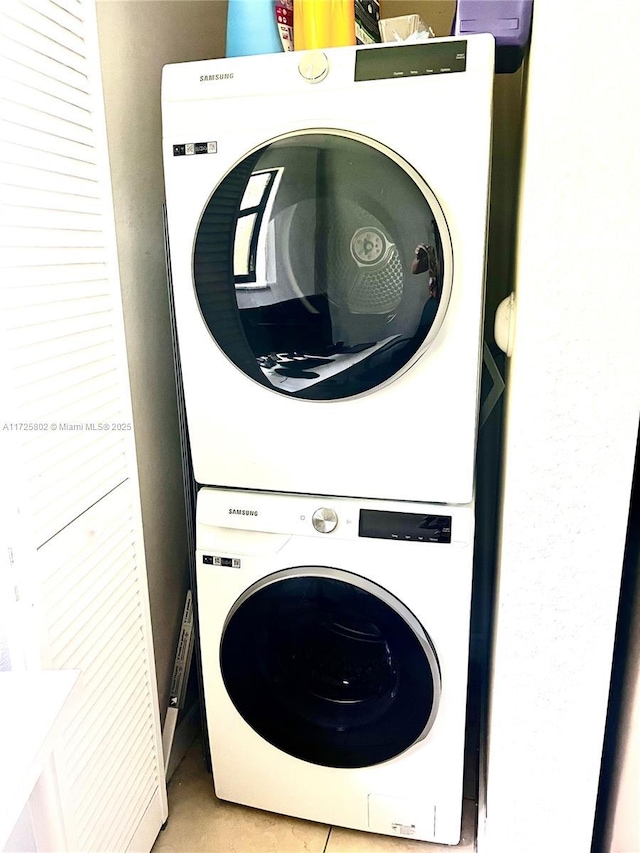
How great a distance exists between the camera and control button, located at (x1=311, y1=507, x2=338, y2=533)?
1.41 meters

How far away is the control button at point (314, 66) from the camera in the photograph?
123 cm

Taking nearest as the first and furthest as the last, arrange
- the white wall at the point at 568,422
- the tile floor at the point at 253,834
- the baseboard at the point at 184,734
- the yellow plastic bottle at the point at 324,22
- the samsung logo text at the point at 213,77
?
the white wall at the point at 568,422
the samsung logo text at the point at 213,77
the yellow plastic bottle at the point at 324,22
the tile floor at the point at 253,834
the baseboard at the point at 184,734

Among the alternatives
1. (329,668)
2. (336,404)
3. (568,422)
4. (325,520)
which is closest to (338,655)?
(329,668)

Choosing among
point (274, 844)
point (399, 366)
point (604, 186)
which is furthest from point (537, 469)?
point (274, 844)

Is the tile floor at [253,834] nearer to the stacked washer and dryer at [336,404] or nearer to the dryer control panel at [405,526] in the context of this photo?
the stacked washer and dryer at [336,404]

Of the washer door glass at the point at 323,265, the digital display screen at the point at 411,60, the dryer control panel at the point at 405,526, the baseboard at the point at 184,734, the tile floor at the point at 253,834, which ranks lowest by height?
the tile floor at the point at 253,834

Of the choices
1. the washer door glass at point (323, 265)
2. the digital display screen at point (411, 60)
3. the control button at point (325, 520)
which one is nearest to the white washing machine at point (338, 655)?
the control button at point (325, 520)

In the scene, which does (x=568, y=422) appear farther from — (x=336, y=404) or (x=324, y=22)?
(x=324, y=22)

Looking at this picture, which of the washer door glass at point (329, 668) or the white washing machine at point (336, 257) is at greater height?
the white washing machine at point (336, 257)

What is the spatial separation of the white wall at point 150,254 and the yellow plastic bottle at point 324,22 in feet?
1.21

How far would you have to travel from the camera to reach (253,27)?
55.5 inches

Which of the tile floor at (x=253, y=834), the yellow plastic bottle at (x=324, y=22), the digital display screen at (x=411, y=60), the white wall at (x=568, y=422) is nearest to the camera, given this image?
the white wall at (x=568, y=422)

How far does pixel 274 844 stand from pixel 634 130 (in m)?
1.61

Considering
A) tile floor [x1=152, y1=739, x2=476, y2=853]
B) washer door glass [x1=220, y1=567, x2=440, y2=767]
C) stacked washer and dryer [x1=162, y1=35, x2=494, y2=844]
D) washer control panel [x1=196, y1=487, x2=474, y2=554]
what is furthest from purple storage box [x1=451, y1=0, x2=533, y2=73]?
tile floor [x1=152, y1=739, x2=476, y2=853]
